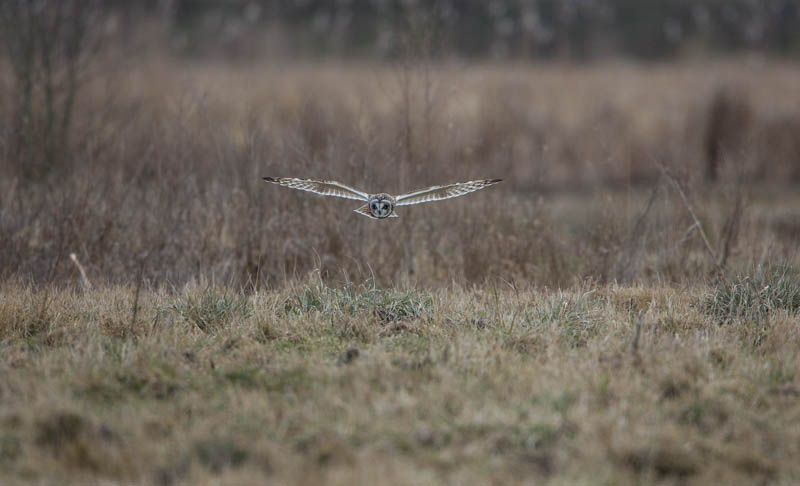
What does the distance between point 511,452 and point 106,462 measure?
6.24 ft

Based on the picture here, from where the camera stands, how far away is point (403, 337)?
5.15 metres

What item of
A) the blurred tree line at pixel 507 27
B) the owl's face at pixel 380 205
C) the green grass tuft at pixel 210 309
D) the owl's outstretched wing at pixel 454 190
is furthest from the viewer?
the blurred tree line at pixel 507 27

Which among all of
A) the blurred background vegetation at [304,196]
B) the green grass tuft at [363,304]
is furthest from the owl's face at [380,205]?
the blurred background vegetation at [304,196]

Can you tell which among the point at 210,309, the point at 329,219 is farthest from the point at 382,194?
the point at 329,219

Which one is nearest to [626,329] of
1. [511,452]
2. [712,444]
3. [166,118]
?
[712,444]

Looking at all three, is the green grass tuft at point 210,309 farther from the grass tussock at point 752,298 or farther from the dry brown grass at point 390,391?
the grass tussock at point 752,298

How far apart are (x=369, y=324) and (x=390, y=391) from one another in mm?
1089

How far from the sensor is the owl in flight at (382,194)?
4.27 meters

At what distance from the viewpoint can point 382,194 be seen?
427cm

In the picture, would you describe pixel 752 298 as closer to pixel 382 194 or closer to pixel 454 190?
pixel 454 190

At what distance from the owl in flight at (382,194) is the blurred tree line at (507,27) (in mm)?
10471

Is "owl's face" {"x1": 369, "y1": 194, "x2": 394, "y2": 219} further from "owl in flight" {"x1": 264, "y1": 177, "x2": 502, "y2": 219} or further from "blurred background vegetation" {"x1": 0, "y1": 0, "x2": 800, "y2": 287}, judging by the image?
"blurred background vegetation" {"x1": 0, "y1": 0, "x2": 800, "y2": 287}

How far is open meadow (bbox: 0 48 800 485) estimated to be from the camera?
148 inches

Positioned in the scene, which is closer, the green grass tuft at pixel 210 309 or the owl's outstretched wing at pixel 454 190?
the owl's outstretched wing at pixel 454 190
